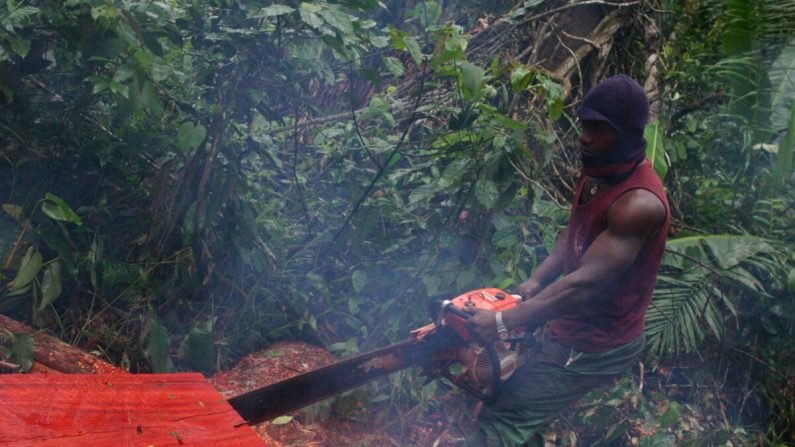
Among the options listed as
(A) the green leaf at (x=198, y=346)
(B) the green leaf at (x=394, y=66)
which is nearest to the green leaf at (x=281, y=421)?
(A) the green leaf at (x=198, y=346)

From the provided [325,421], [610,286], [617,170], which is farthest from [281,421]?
[617,170]

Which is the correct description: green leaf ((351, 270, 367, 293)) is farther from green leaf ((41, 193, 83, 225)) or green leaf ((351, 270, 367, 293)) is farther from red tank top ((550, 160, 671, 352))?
green leaf ((41, 193, 83, 225))

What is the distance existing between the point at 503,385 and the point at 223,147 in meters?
2.07

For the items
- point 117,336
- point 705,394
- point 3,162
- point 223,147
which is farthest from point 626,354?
point 3,162

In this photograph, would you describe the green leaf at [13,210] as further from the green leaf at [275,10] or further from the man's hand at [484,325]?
the man's hand at [484,325]

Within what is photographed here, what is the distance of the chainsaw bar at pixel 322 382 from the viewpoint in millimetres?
2500

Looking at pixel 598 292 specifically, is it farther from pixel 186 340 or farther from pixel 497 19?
pixel 497 19

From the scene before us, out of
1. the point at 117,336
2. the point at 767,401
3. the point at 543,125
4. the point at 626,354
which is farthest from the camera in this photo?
the point at 767,401

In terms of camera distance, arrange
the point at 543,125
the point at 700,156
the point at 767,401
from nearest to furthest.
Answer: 1. the point at 543,125
2. the point at 767,401
3. the point at 700,156

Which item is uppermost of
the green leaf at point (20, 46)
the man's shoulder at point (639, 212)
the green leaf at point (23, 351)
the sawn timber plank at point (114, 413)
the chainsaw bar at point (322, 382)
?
the green leaf at point (20, 46)

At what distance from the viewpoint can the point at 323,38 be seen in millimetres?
3430

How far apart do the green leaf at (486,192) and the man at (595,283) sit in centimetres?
66

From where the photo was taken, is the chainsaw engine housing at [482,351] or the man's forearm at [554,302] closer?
A: the man's forearm at [554,302]

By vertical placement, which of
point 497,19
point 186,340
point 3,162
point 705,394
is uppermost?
point 497,19
